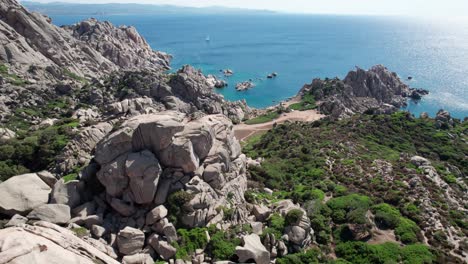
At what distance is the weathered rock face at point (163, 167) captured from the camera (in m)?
28.5

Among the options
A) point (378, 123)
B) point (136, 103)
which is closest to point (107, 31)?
point (136, 103)

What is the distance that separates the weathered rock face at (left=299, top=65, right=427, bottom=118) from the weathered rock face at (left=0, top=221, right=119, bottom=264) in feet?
259

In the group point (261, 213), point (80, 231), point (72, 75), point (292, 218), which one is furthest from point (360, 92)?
point (80, 231)

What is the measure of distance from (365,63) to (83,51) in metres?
149

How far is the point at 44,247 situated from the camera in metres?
18.5

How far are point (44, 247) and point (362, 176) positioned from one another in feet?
136

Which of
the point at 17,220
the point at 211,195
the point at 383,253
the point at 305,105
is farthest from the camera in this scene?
the point at 305,105

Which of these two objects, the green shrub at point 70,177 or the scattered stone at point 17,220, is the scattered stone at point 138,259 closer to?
the scattered stone at point 17,220

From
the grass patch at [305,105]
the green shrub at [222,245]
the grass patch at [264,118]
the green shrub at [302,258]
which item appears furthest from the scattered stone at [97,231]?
the grass patch at [305,105]

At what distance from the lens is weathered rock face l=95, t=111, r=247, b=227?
2850 centimetres

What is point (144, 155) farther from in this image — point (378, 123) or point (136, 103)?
point (378, 123)

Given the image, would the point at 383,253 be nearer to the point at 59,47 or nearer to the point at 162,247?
the point at 162,247

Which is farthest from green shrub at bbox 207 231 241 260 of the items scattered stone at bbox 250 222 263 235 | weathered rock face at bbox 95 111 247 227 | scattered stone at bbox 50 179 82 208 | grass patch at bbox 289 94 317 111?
grass patch at bbox 289 94 317 111

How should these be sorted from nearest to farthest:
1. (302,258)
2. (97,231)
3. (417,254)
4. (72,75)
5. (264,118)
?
(97,231) < (302,258) < (417,254) < (264,118) < (72,75)
